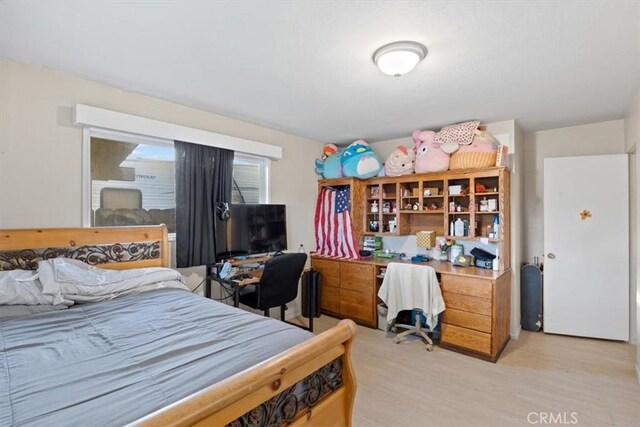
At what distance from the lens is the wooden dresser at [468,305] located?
9.05 ft

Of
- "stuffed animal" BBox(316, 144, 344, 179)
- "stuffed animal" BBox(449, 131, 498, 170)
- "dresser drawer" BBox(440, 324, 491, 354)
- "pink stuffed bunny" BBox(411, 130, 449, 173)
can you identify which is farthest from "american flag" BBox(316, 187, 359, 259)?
"stuffed animal" BBox(449, 131, 498, 170)

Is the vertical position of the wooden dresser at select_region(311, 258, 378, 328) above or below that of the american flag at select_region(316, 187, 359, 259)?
below

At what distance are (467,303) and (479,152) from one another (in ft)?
5.00

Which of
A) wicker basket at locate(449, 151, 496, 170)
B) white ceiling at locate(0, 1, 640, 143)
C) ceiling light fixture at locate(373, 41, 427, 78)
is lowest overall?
wicker basket at locate(449, 151, 496, 170)

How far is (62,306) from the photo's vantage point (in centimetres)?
180

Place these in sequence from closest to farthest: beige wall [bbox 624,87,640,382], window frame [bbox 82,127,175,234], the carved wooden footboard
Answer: the carved wooden footboard < window frame [bbox 82,127,175,234] < beige wall [bbox 624,87,640,382]

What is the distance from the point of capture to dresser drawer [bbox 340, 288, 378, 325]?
3557 mm

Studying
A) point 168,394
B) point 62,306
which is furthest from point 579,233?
point 62,306

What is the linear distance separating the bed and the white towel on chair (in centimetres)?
186

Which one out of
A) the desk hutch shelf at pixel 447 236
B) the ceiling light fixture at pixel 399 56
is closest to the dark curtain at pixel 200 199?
the desk hutch shelf at pixel 447 236

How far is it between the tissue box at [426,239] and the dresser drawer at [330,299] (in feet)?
3.86

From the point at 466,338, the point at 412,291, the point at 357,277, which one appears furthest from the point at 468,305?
the point at 357,277

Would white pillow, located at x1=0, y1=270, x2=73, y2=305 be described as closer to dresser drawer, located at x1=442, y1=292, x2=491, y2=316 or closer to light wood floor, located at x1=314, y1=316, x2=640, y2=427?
light wood floor, located at x1=314, y1=316, x2=640, y2=427

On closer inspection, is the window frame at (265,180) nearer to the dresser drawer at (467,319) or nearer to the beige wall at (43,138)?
the beige wall at (43,138)
